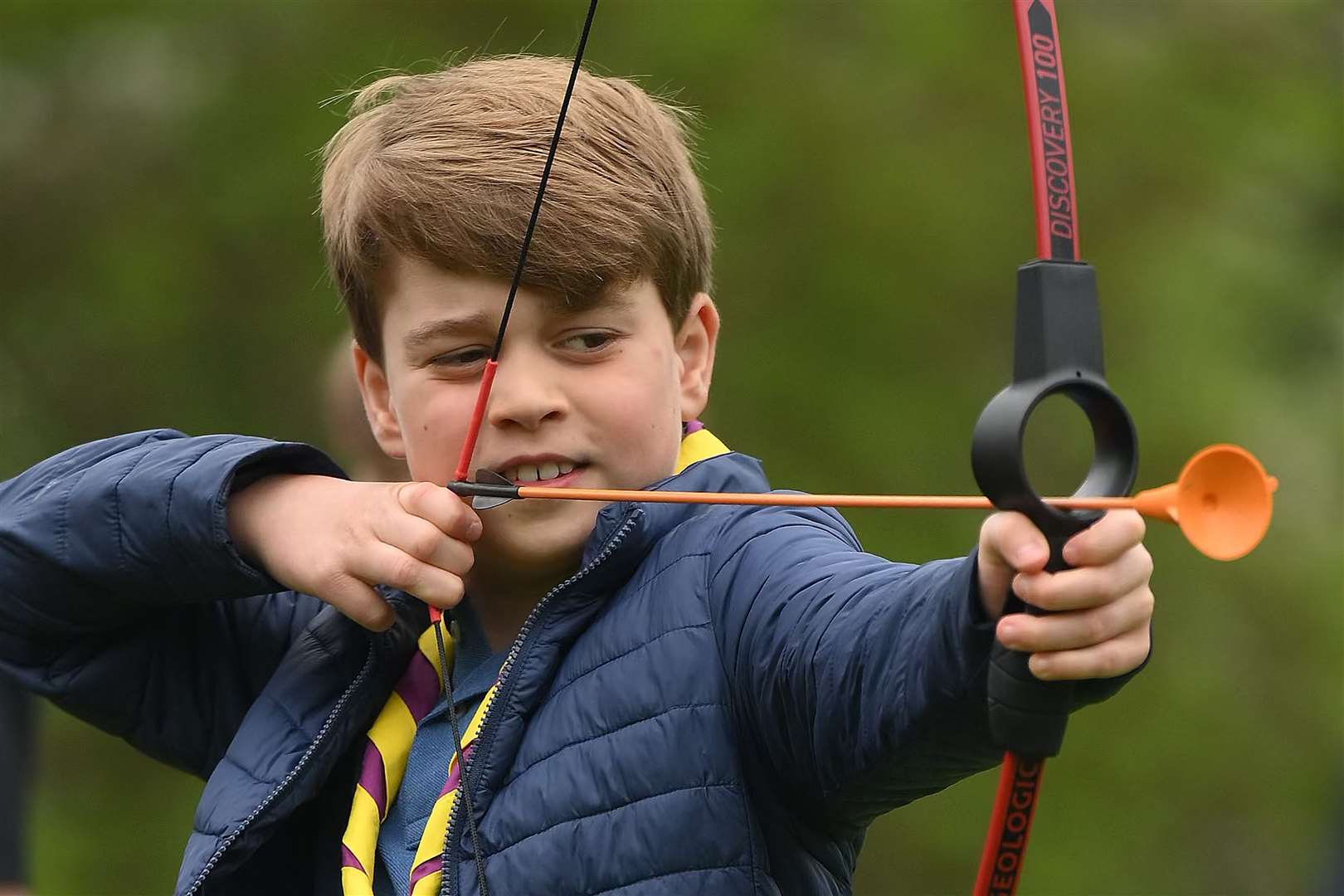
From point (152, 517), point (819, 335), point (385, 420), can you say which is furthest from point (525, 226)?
point (819, 335)

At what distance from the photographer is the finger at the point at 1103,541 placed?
0.95m

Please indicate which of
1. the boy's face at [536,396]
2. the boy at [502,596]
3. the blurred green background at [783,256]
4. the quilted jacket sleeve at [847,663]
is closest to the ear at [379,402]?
the boy at [502,596]

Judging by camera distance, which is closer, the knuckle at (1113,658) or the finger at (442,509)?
the knuckle at (1113,658)

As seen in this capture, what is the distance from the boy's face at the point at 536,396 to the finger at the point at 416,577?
0.14m

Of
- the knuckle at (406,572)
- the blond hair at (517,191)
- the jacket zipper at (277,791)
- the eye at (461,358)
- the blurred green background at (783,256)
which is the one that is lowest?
the jacket zipper at (277,791)

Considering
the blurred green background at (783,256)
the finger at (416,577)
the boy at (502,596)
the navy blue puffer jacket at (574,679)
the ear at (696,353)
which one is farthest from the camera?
the blurred green background at (783,256)

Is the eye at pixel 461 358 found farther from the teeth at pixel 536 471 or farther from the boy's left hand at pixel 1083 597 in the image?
the boy's left hand at pixel 1083 597

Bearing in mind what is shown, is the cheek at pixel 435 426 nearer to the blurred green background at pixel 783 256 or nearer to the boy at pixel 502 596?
the boy at pixel 502 596

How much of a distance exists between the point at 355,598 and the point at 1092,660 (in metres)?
0.75

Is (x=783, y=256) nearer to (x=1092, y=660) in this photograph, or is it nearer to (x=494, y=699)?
(x=494, y=699)

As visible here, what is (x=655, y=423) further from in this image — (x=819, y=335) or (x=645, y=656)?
(x=819, y=335)

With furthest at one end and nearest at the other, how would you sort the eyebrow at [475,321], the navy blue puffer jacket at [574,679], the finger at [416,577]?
the eyebrow at [475,321] < the finger at [416,577] < the navy blue puffer jacket at [574,679]

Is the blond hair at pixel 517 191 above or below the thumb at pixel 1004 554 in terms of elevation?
above

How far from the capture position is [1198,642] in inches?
188
